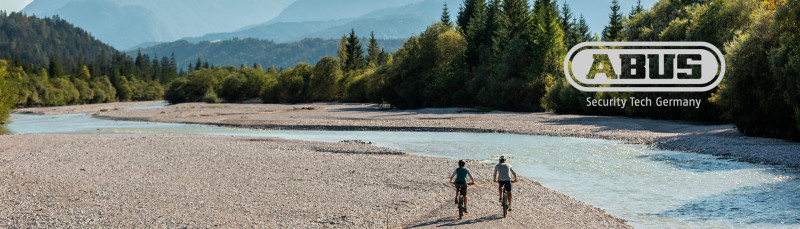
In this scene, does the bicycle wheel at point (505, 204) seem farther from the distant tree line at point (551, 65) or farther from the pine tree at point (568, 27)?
the pine tree at point (568, 27)

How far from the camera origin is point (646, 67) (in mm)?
53906

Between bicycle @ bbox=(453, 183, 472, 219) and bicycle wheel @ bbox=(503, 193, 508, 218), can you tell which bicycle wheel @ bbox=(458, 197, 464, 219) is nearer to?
bicycle @ bbox=(453, 183, 472, 219)

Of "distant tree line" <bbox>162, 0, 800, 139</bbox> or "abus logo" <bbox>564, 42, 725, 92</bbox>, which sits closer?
"distant tree line" <bbox>162, 0, 800, 139</bbox>

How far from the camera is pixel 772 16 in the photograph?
34406mm

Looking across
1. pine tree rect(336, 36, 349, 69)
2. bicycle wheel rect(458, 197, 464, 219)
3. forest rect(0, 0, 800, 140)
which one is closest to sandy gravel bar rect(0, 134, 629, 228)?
bicycle wheel rect(458, 197, 464, 219)

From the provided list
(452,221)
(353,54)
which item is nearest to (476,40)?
(353,54)

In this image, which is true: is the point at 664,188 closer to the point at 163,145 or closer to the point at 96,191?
the point at 96,191

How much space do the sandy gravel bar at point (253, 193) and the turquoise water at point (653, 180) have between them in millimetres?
1976

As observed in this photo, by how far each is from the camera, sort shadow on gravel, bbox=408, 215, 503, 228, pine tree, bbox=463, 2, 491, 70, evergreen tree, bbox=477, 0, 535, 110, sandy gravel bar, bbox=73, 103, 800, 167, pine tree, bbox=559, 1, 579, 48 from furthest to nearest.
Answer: pine tree, bbox=559, 1, 579, 48 < pine tree, bbox=463, 2, 491, 70 < evergreen tree, bbox=477, 0, 535, 110 < sandy gravel bar, bbox=73, 103, 800, 167 < shadow on gravel, bbox=408, 215, 503, 228

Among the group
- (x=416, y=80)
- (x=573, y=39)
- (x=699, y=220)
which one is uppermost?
(x=573, y=39)

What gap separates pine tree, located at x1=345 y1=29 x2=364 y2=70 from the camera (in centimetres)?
13675

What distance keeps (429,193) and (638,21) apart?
172 ft

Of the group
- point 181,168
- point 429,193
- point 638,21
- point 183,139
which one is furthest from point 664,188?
point 638,21

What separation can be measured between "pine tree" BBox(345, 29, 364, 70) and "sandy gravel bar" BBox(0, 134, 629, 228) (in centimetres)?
10545
